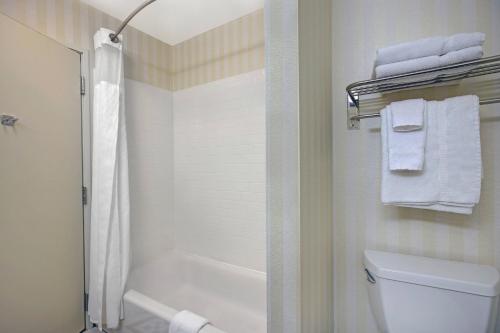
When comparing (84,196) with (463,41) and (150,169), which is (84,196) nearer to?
(150,169)

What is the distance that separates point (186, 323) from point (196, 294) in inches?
34.9

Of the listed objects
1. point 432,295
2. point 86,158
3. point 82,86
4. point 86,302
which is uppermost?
point 82,86

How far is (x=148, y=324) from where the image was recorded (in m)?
1.36

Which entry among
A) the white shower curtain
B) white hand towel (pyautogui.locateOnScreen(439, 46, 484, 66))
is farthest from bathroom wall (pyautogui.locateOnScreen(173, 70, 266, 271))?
white hand towel (pyautogui.locateOnScreen(439, 46, 484, 66))

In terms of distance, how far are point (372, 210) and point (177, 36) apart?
2.22 metres

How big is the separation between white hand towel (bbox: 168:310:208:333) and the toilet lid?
0.89 meters

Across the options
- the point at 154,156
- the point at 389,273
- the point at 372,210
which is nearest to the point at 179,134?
the point at 154,156

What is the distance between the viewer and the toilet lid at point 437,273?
0.75m

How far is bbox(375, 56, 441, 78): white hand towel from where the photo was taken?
79cm

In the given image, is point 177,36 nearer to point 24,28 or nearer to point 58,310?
point 24,28

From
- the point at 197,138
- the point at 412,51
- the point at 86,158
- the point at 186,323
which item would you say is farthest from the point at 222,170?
the point at 412,51

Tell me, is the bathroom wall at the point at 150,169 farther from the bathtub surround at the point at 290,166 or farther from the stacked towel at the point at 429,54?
the stacked towel at the point at 429,54

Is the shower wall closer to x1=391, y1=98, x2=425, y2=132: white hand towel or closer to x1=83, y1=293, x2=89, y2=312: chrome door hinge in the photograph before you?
x1=83, y1=293, x2=89, y2=312: chrome door hinge

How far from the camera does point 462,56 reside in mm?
753
